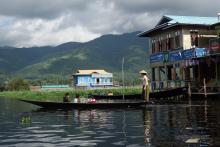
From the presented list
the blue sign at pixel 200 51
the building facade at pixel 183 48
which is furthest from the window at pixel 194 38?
the blue sign at pixel 200 51

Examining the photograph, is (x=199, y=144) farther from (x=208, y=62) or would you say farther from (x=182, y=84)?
(x=182, y=84)

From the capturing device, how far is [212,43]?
132 feet

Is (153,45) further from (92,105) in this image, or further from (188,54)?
(92,105)

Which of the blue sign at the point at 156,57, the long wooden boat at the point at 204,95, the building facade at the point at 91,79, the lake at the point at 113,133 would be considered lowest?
the lake at the point at 113,133

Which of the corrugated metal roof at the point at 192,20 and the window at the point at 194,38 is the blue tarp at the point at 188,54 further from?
the corrugated metal roof at the point at 192,20

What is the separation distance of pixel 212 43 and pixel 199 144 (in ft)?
91.6

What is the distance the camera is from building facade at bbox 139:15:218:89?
4531 centimetres

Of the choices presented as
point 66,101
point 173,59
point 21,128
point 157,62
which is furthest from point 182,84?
point 21,128

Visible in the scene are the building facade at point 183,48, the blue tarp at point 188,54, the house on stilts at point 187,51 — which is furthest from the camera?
the building facade at point 183,48

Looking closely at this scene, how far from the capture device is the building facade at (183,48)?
45.3 meters

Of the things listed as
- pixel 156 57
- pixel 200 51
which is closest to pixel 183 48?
pixel 200 51

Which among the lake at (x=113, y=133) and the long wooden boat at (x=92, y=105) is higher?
the long wooden boat at (x=92, y=105)

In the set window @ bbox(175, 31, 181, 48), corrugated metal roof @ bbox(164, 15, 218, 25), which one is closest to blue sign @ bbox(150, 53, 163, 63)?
window @ bbox(175, 31, 181, 48)

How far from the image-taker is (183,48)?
47.6 m
